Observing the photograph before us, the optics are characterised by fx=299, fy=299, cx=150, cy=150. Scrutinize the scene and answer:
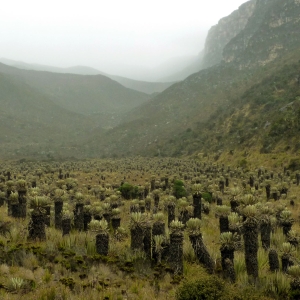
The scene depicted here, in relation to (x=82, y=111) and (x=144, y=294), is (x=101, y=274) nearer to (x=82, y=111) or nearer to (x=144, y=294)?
(x=144, y=294)

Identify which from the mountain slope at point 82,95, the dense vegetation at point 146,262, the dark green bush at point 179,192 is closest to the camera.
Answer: the dense vegetation at point 146,262

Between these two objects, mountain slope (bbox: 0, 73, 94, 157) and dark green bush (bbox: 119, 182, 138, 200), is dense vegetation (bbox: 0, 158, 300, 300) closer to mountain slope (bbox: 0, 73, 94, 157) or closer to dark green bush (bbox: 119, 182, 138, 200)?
dark green bush (bbox: 119, 182, 138, 200)

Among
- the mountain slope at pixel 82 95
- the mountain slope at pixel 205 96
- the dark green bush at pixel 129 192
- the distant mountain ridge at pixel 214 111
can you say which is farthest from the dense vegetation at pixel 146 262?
the mountain slope at pixel 82 95

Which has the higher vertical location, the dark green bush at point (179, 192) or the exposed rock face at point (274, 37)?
the exposed rock face at point (274, 37)

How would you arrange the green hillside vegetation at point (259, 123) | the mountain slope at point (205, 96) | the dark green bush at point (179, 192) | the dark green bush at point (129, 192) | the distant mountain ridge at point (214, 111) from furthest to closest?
1. the mountain slope at point (205, 96)
2. the distant mountain ridge at point (214, 111)
3. the green hillside vegetation at point (259, 123)
4. the dark green bush at point (129, 192)
5. the dark green bush at point (179, 192)

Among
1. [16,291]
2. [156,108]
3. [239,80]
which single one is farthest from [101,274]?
[156,108]

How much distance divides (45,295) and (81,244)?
4078 mm

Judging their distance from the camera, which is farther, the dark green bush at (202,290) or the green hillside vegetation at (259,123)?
the green hillside vegetation at (259,123)

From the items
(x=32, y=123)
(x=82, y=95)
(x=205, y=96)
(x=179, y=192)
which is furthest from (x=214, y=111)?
(x=82, y=95)

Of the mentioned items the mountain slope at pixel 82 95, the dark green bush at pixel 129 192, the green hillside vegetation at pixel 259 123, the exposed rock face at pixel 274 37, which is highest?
the exposed rock face at pixel 274 37

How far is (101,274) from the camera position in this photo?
9.39m

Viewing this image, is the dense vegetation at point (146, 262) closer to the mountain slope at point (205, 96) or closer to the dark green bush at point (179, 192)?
the dark green bush at point (179, 192)

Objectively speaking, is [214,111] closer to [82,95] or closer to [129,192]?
[129,192]

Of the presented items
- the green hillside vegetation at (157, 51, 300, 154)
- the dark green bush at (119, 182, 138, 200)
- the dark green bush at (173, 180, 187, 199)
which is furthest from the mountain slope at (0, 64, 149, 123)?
the dark green bush at (173, 180, 187, 199)
